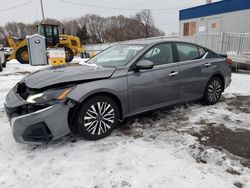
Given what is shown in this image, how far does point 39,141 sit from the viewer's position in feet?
9.30

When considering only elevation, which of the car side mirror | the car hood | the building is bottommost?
the car hood

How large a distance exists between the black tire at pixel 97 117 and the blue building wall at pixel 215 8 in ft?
41.7

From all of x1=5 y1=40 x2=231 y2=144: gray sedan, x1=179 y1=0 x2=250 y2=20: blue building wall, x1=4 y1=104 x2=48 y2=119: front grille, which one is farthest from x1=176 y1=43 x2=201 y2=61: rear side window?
x1=179 y1=0 x2=250 y2=20: blue building wall

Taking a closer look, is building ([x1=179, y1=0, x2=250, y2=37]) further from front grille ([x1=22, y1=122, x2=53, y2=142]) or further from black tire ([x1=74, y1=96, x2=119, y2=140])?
front grille ([x1=22, y1=122, x2=53, y2=142])

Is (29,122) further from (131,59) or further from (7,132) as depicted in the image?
(131,59)

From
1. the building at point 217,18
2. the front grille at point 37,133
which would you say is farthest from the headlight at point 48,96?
the building at point 217,18

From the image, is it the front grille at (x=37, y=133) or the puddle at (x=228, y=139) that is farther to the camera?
the puddle at (x=228, y=139)

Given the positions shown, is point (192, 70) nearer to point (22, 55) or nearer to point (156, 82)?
point (156, 82)

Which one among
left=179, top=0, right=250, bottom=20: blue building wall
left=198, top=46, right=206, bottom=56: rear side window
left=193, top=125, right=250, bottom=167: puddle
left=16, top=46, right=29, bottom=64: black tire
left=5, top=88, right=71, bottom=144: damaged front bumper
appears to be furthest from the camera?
left=16, top=46, right=29, bottom=64: black tire

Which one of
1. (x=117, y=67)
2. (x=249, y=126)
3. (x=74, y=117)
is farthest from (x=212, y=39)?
(x=74, y=117)

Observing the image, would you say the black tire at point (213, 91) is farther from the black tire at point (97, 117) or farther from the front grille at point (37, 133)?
the front grille at point (37, 133)

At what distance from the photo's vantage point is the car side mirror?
3435 mm

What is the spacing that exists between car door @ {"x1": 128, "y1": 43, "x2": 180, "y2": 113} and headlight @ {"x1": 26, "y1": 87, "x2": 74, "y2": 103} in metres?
1.04

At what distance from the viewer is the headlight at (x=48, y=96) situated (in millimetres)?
2812
